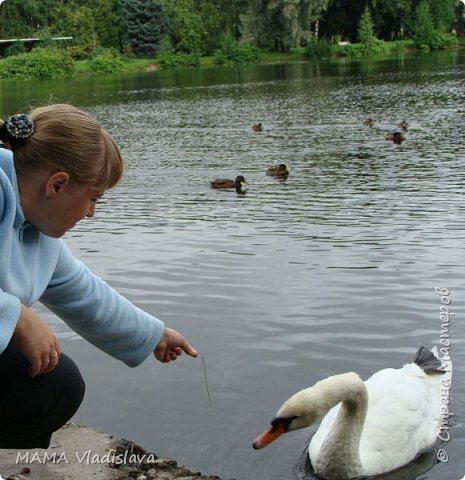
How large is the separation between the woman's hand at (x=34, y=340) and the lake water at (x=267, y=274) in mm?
1318

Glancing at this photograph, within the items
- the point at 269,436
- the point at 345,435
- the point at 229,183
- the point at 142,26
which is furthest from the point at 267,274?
the point at 142,26

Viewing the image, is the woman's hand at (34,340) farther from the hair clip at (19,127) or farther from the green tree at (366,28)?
the green tree at (366,28)

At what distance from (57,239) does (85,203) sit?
0.21 metres

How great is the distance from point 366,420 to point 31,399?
236 cm

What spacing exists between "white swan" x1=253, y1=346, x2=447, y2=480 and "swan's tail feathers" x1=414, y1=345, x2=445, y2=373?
0.23 feet

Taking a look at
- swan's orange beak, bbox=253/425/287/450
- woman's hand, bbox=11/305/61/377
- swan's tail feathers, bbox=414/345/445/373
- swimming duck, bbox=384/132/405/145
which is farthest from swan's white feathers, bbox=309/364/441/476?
swimming duck, bbox=384/132/405/145

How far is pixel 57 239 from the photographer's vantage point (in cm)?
283

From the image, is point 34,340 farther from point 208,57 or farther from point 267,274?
point 208,57

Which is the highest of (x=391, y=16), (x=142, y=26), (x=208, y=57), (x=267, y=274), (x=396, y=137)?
(x=142, y=26)

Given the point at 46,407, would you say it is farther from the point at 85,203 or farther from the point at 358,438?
the point at 358,438

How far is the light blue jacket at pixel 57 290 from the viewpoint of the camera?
8.41ft

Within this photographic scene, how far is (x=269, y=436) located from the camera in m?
3.83

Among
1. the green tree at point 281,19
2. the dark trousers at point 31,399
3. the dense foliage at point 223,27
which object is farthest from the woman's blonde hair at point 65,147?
the dense foliage at point 223,27

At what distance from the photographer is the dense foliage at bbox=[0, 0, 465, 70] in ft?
188
